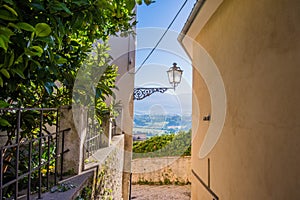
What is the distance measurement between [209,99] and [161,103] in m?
3.01

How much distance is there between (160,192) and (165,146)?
1.93 meters

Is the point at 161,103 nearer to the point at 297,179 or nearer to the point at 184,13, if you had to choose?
the point at 184,13

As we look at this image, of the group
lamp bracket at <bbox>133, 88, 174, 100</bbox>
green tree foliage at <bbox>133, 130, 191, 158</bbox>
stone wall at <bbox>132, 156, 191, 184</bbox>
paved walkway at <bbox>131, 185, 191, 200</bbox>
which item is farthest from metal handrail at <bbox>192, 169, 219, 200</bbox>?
green tree foliage at <bbox>133, 130, 191, 158</bbox>

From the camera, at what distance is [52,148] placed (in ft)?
9.77

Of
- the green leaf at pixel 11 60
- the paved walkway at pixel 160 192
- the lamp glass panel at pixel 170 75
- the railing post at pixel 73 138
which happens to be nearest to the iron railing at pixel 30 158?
the railing post at pixel 73 138

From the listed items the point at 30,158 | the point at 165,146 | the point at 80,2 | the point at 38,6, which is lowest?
the point at 165,146

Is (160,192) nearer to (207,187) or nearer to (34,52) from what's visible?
(207,187)

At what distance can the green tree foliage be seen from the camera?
8.98 meters

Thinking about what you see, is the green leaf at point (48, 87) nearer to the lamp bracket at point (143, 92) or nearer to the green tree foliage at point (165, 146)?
the lamp bracket at point (143, 92)

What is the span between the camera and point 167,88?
6602 millimetres

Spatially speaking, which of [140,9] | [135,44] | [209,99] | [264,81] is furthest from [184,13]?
[264,81]

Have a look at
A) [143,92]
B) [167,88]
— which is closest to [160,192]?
[143,92]

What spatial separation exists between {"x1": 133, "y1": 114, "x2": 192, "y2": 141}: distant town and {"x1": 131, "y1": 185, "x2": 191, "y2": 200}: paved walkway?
5.88 ft

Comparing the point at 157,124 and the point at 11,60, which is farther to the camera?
the point at 157,124
